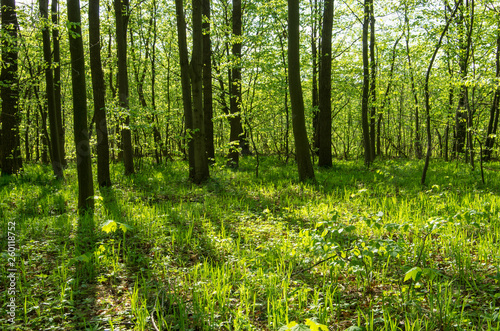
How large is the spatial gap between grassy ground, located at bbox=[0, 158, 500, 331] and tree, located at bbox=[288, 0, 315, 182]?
1859 mm

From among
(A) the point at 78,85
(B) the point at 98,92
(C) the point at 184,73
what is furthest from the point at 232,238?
(C) the point at 184,73

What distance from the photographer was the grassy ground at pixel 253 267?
2.79 metres

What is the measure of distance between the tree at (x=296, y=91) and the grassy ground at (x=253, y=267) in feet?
6.10

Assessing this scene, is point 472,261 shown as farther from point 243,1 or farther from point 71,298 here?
point 243,1

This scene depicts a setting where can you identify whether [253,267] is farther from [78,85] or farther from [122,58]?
[122,58]

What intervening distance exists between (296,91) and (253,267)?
572 cm

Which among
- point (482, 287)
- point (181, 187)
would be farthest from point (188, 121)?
point (482, 287)

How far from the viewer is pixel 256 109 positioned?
35.6 feet

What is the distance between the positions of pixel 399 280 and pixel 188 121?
7783 millimetres

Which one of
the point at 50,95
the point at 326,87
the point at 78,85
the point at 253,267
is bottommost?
the point at 253,267

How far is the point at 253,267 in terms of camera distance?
3.82 m

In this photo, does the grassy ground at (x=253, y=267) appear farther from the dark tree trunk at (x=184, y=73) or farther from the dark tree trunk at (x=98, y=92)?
the dark tree trunk at (x=184, y=73)

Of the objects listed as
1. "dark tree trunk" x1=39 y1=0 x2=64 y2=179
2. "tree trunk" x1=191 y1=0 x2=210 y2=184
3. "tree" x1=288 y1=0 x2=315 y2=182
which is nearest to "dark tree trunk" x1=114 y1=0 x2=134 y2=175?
Result: "dark tree trunk" x1=39 y1=0 x2=64 y2=179

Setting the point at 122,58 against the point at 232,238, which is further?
the point at 122,58
